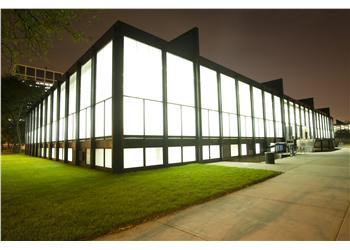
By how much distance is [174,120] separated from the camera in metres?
17.7

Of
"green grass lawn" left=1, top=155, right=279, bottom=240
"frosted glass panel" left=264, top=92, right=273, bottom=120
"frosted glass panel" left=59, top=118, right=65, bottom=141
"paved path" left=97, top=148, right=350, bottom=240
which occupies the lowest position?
"paved path" left=97, top=148, right=350, bottom=240

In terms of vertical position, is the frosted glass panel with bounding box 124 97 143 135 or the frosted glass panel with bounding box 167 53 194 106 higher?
the frosted glass panel with bounding box 167 53 194 106

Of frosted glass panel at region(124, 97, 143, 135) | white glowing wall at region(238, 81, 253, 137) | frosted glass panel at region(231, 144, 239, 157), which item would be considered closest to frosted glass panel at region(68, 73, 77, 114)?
frosted glass panel at region(124, 97, 143, 135)

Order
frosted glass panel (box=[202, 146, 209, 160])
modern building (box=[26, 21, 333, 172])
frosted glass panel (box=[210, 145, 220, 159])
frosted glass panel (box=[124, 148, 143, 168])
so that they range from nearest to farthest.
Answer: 1. frosted glass panel (box=[124, 148, 143, 168])
2. modern building (box=[26, 21, 333, 172])
3. frosted glass panel (box=[202, 146, 209, 160])
4. frosted glass panel (box=[210, 145, 220, 159])

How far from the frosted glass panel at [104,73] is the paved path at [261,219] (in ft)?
37.5

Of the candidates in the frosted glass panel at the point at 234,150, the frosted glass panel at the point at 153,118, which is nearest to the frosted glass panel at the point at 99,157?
the frosted glass panel at the point at 153,118

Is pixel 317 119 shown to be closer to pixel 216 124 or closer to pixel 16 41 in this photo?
pixel 216 124

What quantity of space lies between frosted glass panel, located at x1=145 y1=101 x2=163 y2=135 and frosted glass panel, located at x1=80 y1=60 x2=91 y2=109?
582 cm

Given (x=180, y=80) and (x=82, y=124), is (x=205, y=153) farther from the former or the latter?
(x=82, y=124)

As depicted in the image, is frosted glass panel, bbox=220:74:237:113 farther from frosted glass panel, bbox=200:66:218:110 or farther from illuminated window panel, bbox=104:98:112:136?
illuminated window panel, bbox=104:98:112:136

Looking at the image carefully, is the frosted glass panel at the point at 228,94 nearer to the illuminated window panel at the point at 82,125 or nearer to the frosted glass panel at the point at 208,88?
the frosted glass panel at the point at 208,88

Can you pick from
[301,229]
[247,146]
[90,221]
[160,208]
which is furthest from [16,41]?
[247,146]

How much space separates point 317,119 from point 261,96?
3785 cm

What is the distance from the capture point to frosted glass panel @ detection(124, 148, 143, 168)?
14086 mm
